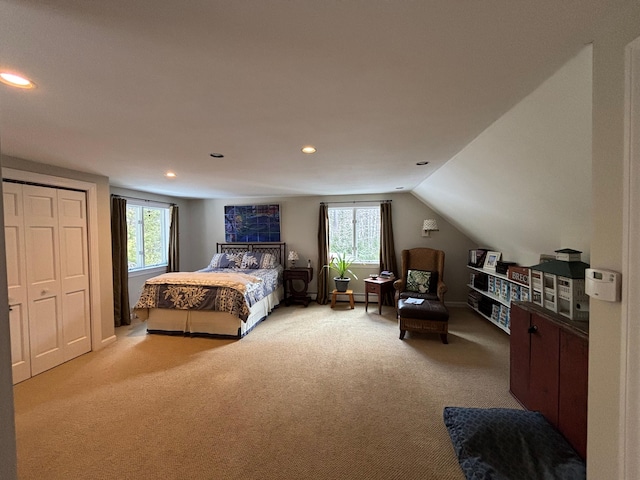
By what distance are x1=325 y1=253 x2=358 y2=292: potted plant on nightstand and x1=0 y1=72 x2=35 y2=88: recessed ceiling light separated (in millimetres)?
4488

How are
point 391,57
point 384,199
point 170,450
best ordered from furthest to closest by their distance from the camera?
point 384,199
point 170,450
point 391,57

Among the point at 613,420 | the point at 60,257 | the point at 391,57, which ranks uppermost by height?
the point at 391,57

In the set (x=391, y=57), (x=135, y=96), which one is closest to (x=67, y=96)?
(x=135, y=96)

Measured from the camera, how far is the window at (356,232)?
18.4ft

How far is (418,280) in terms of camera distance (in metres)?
4.59

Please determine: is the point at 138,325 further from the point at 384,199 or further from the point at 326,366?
the point at 384,199

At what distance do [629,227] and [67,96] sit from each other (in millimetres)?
2601

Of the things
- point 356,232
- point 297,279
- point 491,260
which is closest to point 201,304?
point 297,279

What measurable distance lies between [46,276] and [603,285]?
4.51m

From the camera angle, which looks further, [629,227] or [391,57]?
[391,57]

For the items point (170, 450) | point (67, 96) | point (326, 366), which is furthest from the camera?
point (326, 366)

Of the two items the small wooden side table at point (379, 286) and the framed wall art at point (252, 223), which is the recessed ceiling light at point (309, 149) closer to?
the small wooden side table at point (379, 286)

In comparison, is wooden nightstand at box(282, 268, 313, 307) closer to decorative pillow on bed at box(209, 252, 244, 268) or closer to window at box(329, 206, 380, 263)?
window at box(329, 206, 380, 263)

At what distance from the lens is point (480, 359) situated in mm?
3055
